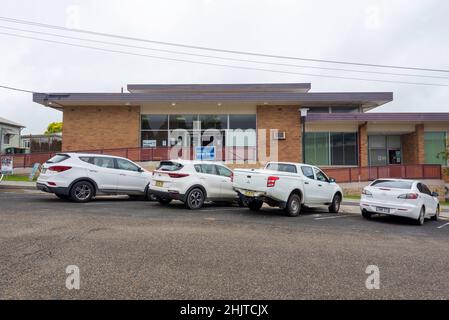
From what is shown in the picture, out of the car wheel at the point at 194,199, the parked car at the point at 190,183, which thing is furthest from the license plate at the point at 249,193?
the car wheel at the point at 194,199

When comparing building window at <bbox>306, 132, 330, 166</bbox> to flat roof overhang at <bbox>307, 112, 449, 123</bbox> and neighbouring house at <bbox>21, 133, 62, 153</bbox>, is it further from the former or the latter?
neighbouring house at <bbox>21, 133, 62, 153</bbox>

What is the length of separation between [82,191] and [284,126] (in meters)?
14.4

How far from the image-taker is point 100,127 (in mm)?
21734

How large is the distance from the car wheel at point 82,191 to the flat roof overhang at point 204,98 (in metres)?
10.6

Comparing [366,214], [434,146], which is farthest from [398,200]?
[434,146]

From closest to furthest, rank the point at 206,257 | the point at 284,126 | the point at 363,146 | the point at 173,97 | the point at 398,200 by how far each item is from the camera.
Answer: the point at 206,257 → the point at 398,200 → the point at 173,97 → the point at 363,146 → the point at 284,126

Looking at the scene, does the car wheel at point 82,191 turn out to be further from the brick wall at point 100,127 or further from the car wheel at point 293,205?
the brick wall at point 100,127

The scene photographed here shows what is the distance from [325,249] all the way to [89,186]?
8.30 meters

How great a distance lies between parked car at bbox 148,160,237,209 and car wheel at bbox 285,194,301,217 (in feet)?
7.62

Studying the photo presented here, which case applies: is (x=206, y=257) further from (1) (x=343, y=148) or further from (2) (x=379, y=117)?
(1) (x=343, y=148)

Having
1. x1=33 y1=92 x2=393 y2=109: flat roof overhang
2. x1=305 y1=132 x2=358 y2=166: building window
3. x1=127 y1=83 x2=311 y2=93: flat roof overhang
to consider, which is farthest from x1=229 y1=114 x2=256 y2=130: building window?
x1=305 y1=132 x2=358 y2=166: building window

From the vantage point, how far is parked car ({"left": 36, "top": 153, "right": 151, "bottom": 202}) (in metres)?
10.6

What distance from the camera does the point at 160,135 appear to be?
72.3 ft
